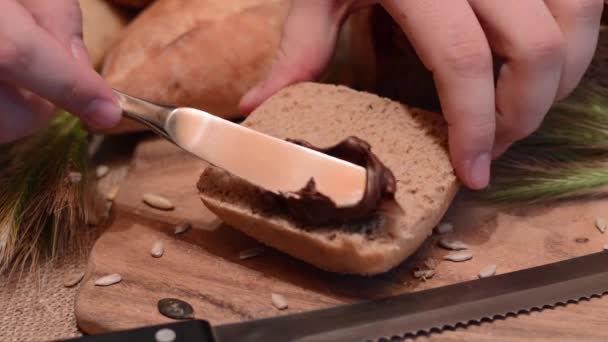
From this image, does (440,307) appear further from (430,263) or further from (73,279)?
(73,279)

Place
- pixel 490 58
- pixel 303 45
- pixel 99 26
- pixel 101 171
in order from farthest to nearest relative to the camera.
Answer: pixel 99 26 → pixel 101 171 → pixel 303 45 → pixel 490 58

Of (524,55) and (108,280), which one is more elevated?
(524,55)

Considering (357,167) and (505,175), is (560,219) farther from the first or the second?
(357,167)

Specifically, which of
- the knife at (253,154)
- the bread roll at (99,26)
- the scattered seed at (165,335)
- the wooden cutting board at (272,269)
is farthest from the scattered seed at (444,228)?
the bread roll at (99,26)

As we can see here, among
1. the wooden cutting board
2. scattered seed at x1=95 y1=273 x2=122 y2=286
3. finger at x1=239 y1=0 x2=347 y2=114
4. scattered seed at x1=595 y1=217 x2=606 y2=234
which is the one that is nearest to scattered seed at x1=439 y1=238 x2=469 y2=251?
the wooden cutting board

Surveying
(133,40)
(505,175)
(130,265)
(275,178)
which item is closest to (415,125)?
(505,175)

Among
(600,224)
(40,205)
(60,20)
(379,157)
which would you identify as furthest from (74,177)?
(600,224)

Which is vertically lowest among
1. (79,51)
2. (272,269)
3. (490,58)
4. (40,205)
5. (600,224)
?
(600,224)
